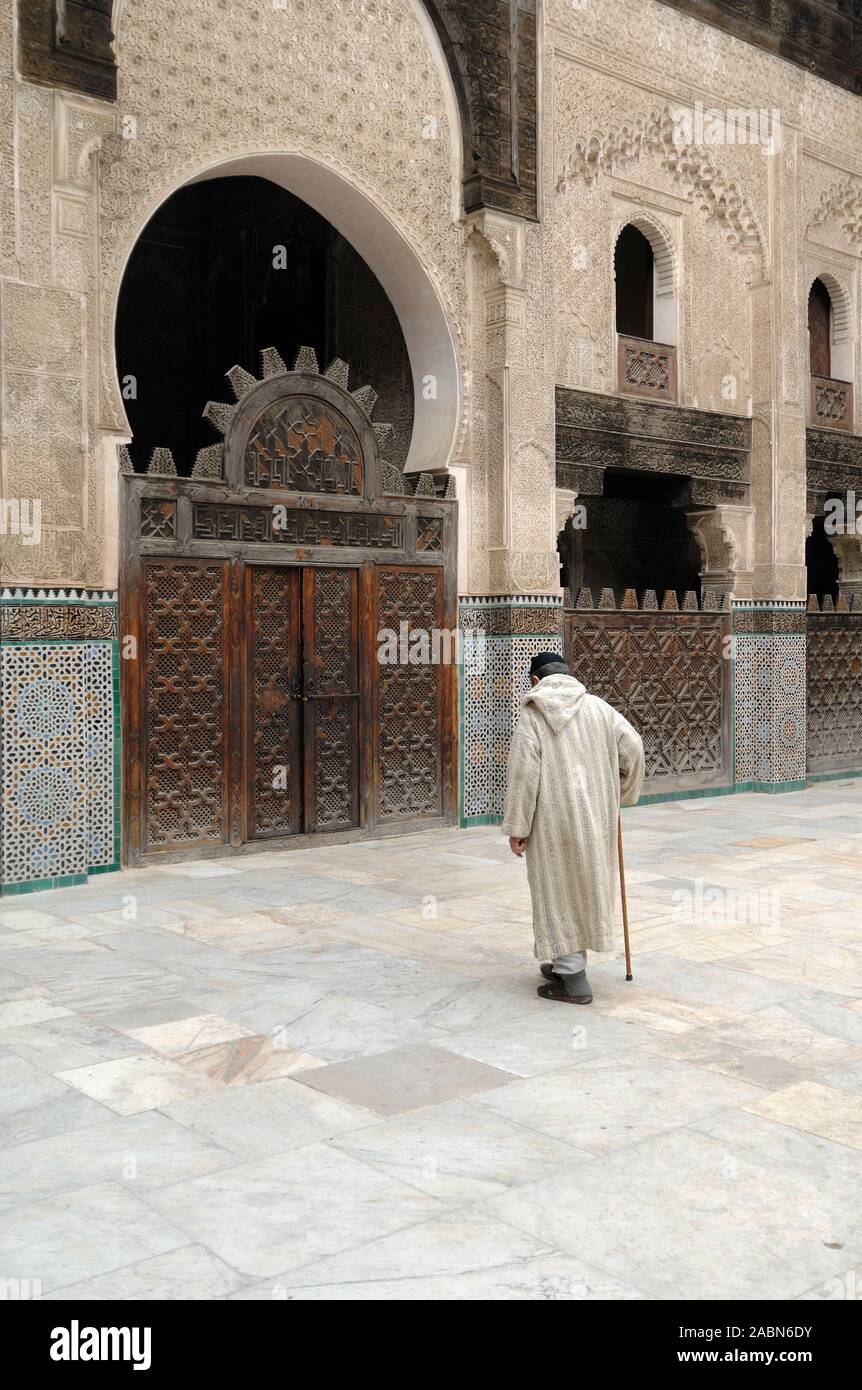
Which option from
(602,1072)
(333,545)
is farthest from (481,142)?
(602,1072)

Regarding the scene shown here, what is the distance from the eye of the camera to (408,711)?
7926 mm

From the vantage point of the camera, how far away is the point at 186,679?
22.7 feet

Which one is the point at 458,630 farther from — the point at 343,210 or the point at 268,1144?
the point at 268,1144

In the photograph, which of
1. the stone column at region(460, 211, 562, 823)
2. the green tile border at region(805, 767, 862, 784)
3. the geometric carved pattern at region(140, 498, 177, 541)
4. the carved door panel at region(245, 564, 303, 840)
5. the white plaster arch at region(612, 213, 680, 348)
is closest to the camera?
the geometric carved pattern at region(140, 498, 177, 541)

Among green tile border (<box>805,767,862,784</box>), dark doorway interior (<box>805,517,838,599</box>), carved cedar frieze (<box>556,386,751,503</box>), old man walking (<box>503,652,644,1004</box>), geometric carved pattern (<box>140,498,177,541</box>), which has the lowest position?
green tile border (<box>805,767,862,784</box>)

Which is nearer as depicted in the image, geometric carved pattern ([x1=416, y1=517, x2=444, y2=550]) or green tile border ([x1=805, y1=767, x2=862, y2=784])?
geometric carved pattern ([x1=416, y1=517, x2=444, y2=550])

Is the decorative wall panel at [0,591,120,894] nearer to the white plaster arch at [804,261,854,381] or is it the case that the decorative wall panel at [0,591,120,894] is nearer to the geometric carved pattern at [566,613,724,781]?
the geometric carved pattern at [566,613,724,781]

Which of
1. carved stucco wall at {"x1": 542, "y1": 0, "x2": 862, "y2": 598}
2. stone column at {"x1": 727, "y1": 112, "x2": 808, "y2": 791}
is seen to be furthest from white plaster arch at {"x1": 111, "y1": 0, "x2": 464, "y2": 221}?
stone column at {"x1": 727, "y1": 112, "x2": 808, "y2": 791}

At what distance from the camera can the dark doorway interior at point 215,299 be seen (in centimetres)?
966

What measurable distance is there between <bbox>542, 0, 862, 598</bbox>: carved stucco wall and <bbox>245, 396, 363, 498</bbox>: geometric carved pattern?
1.90 meters

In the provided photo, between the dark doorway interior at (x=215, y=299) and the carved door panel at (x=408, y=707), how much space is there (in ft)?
6.85

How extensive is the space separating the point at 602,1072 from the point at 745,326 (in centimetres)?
788

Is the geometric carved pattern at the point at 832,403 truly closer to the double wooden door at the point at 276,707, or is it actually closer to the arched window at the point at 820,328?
the arched window at the point at 820,328

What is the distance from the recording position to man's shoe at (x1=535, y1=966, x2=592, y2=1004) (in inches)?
167
